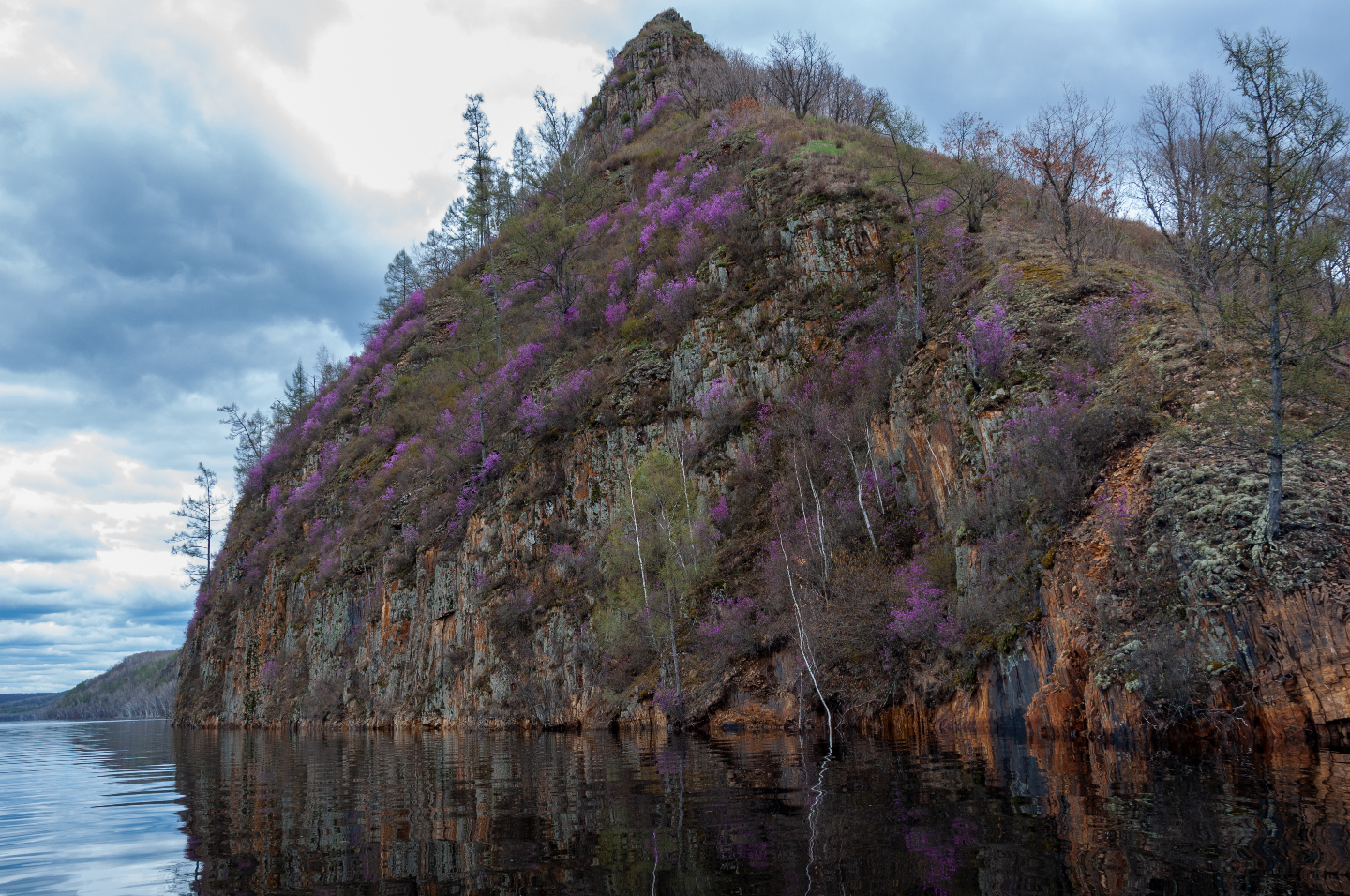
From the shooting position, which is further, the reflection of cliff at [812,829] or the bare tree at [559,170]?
the bare tree at [559,170]

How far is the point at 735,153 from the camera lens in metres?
45.1

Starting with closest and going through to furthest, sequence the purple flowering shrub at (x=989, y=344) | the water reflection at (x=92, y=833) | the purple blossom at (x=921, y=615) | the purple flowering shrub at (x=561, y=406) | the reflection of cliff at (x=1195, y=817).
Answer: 1. the reflection of cliff at (x=1195, y=817)
2. the water reflection at (x=92, y=833)
3. the purple blossom at (x=921, y=615)
4. the purple flowering shrub at (x=989, y=344)
5. the purple flowering shrub at (x=561, y=406)

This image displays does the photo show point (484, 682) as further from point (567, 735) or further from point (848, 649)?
point (848, 649)

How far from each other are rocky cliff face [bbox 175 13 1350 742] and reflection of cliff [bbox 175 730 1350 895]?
3.19 m

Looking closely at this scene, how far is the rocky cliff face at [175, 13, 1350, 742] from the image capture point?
13.2 meters

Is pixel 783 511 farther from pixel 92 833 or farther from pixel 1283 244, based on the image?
pixel 92 833

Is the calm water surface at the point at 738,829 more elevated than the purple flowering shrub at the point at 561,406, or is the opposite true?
the purple flowering shrub at the point at 561,406

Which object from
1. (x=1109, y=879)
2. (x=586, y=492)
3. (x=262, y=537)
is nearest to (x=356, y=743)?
(x=586, y=492)

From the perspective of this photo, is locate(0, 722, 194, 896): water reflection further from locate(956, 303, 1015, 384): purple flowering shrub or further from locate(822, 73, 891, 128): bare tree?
locate(822, 73, 891, 128): bare tree

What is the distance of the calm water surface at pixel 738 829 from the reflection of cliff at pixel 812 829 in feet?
0.12

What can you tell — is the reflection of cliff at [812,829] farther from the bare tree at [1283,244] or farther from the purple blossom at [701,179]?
the purple blossom at [701,179]

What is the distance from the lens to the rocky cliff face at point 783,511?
1319cm

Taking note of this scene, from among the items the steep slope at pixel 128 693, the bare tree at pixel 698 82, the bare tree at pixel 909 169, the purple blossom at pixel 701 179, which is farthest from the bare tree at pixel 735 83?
the steep slope at pixel 128 693

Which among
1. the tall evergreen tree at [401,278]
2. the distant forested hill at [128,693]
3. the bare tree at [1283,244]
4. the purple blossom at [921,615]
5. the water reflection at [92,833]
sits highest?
the tall evergreen tree at [401,278]
